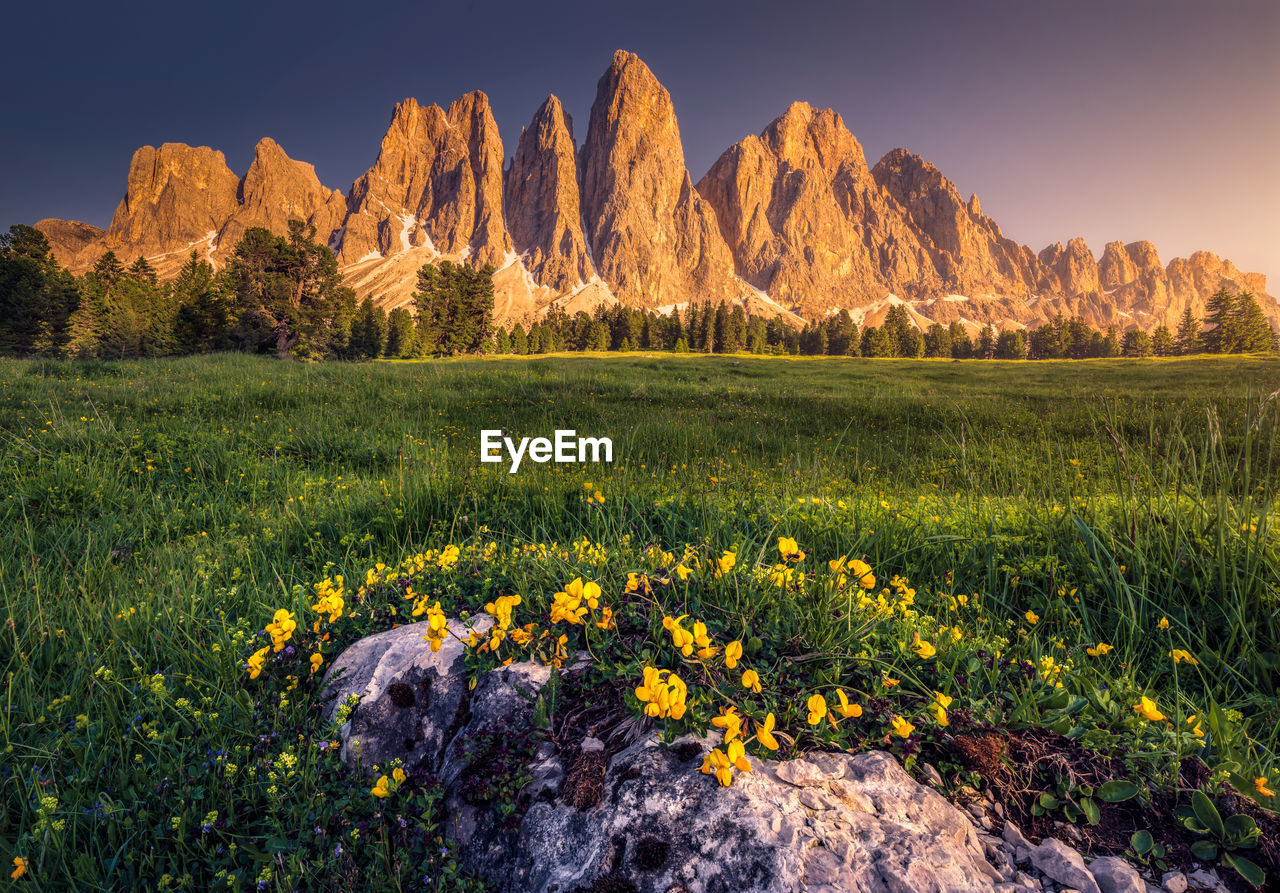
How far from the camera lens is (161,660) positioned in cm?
248

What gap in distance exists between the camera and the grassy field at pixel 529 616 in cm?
153

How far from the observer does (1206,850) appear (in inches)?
46.7

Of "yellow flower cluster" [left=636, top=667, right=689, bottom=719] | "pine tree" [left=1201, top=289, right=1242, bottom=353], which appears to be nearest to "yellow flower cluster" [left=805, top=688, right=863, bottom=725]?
"yellow flower cluster" [left=636, top=667, right=689, bottom=719]

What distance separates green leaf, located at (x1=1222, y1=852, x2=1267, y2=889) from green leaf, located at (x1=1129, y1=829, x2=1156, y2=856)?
0.50 ft

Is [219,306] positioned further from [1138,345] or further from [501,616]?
[1138,345]

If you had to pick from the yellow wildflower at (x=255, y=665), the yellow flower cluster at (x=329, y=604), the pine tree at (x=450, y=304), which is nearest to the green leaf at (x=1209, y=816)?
the yellow flower cluster at (x=329, y=604)

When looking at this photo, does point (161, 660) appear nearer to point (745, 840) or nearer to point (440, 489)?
point (440, 489)

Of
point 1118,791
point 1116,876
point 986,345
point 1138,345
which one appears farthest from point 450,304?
point 1138,345

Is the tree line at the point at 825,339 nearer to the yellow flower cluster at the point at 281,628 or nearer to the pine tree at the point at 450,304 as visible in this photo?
the pine tree at the point at 450,304


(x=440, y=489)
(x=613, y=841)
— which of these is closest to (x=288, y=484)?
(x=440, y=489)

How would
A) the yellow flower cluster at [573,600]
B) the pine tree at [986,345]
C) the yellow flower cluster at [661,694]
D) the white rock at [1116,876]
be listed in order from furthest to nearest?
the pine tree at [986,345] < the yellow flower cluster at [573,600] < the yellow flower cluster at [661,694] < the white rock at [1116,876]

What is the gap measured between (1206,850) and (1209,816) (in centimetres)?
8

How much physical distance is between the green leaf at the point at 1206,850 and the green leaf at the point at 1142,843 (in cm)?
10

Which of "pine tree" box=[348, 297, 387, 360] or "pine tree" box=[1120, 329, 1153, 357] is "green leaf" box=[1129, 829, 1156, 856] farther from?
"pine tree" box=[1120, 329, 1153, 357]
